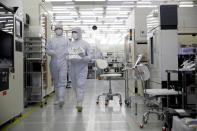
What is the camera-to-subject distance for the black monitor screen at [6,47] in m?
3.90

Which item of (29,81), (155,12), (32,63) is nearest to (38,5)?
(32,63)

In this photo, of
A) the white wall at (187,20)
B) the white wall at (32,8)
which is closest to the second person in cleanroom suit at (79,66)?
the white wall at (32,8)

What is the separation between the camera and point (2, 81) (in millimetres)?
3768

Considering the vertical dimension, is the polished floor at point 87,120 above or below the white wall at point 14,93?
below

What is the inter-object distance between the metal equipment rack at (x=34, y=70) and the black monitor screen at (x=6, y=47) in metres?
2.01

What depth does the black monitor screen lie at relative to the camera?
12.8ft

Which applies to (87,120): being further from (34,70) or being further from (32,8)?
(32,8)

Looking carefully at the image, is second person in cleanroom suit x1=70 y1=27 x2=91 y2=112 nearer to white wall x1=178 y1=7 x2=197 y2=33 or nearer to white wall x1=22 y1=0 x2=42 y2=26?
white wall x1=22 y1=0 x2=42 y2=26

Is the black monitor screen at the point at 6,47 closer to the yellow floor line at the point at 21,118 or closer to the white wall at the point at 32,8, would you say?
the yellow floor line at the point at 21,118

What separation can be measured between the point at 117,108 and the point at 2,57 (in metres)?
2.82

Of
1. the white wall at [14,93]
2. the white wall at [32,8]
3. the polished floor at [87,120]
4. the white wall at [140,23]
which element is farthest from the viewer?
the white wall at [140,23]

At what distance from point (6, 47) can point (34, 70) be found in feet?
7.66

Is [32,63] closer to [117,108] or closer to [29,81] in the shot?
[29,81]

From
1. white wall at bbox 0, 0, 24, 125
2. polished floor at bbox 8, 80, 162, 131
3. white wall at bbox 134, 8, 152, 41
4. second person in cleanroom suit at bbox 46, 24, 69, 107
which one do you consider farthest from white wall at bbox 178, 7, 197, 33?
white wall at bbox 0, 0, 24, 125
